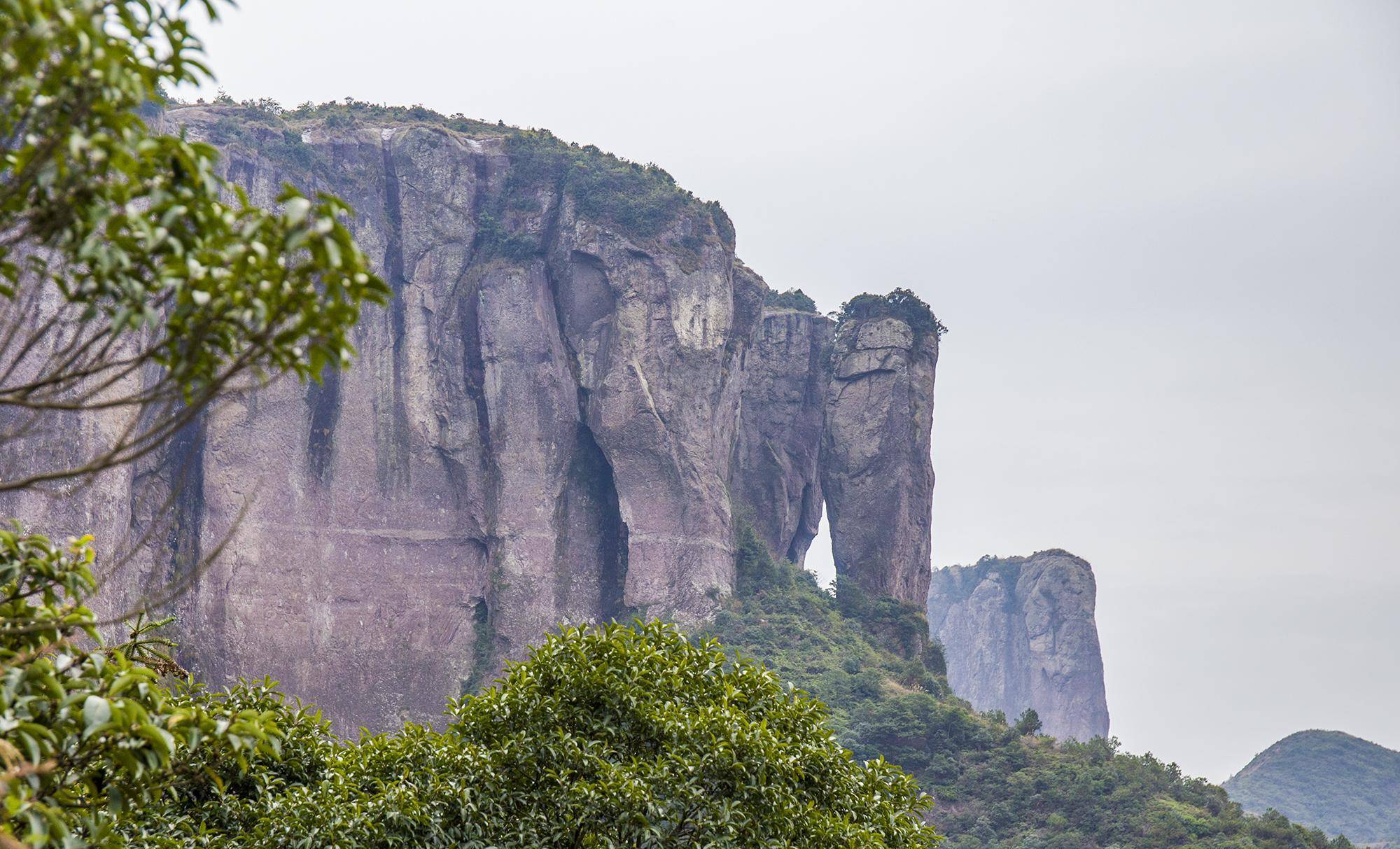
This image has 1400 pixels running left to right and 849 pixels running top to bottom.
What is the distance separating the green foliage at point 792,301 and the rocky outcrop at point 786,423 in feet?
9.53

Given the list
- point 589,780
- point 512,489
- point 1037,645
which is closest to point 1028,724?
point 512,489

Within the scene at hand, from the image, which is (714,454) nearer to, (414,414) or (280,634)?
(414,414)

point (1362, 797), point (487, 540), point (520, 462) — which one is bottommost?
point (1362, 797)

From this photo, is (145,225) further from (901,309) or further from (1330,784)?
(1330,784)

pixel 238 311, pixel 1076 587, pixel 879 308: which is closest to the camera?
pixel 238 311

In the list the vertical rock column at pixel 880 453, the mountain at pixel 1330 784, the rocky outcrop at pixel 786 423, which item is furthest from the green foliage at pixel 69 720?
the mountain at pixel 1330 784

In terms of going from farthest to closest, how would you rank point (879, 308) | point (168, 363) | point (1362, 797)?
point (1362, 797) < point (879, 308) < point (168, 363)

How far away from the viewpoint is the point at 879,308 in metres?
75.3

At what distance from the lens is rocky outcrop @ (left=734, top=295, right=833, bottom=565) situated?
7456 centimetres

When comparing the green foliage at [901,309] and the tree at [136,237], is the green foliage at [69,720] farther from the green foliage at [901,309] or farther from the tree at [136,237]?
the green foliage at [901,309]

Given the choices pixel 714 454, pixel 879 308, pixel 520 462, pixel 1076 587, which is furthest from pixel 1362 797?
pixel 520 462

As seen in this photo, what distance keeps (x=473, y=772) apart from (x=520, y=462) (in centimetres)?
4893

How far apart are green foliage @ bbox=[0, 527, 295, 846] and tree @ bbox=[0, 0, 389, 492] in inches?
32.2

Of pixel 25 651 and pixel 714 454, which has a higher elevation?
pixel 714 454
